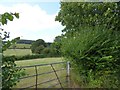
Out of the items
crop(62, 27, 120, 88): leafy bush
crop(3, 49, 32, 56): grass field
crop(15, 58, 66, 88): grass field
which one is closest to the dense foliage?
crop(62, 27, 120, 88): leafy bush

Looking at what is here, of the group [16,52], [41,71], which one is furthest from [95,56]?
[16,52]

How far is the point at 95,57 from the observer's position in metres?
4.54

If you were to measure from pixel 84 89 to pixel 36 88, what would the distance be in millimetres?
1140

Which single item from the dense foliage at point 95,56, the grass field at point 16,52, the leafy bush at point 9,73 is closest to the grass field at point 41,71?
the grass field at point 16,52

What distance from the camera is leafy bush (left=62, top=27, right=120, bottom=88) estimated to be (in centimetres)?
454

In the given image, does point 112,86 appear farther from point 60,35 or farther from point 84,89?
point 60,35

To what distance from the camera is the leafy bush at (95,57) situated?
454 cm

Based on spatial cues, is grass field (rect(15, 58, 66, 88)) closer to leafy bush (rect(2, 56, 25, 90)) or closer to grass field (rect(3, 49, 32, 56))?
grass field (rect(3, 49, 32, 56))

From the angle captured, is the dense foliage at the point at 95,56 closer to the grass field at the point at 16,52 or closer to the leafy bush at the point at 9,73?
the grass field at the point at 16,52

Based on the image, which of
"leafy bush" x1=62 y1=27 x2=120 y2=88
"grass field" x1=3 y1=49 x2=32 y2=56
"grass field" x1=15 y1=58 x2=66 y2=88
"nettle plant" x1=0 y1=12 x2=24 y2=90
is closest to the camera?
"nettle plant" x1=0 y1=12 x2=24 y2=90

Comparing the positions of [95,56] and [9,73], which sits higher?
[95,56]

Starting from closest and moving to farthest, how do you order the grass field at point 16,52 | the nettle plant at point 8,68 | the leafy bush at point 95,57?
1. the nettle plant at point 8,68
2. the grass field at point 16,52
3. the leafy bush at point 95,57

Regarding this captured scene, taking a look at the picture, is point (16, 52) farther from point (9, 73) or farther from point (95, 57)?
point (95, 57)

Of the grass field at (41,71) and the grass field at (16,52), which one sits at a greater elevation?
the grass field at (16,52)
